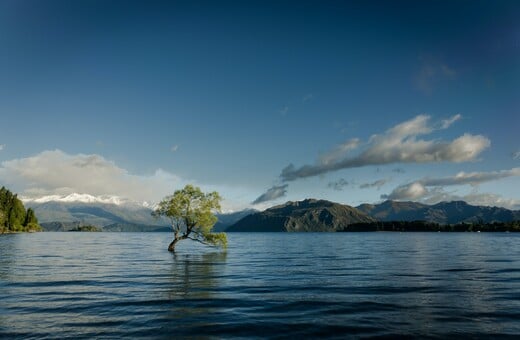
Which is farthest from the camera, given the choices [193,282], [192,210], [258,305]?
[192,210]

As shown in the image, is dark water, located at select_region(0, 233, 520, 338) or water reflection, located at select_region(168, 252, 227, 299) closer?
dark water, located at select_region(0, 233, 520, 338)

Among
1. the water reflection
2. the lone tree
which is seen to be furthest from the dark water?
the lone tree

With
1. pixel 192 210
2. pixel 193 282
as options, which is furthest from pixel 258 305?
pixel 192 210

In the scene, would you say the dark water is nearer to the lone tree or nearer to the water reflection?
the water reflection

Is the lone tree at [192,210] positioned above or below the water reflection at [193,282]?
above

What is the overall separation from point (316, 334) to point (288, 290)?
16595mm

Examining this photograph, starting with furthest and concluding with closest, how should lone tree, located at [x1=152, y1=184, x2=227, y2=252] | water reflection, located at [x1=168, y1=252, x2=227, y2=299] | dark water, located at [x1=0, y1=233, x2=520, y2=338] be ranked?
lone tree, located at [x1=152, y1=184, x2=227, y2=252], water reflection, located at [x1=168, y1=252, x2=227, y2=299], dark water, located at [x1=0, y1=233, x2=520, y2=338]

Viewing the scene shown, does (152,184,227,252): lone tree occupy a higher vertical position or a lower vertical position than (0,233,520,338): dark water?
higher

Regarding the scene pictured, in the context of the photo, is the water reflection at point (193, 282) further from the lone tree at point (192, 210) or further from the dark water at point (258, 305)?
the lone tree at point (192, 210)

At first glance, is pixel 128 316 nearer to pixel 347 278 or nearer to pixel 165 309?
pixel 165 309

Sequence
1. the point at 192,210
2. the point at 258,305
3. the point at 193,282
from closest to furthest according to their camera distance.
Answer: the point at 258,305
the point at 193,282
the point at 192,210

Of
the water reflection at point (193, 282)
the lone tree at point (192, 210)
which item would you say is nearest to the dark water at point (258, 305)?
the water reflection at point (193, 282)

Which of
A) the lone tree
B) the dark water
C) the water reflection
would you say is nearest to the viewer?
the dark water

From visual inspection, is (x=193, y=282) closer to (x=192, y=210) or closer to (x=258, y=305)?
(x=258, y=305)
